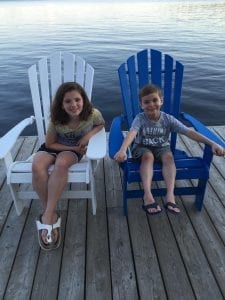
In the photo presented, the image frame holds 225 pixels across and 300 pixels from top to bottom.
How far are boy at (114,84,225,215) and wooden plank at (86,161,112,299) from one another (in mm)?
471

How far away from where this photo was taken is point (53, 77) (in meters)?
3.34

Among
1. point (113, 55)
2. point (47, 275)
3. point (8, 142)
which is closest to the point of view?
point (47, 275)

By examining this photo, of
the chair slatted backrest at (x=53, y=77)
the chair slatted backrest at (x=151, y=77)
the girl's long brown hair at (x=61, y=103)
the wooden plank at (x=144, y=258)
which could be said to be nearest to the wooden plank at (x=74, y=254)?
the wooden plank at (x=144, y=258)

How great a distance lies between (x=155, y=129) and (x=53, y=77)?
131cm

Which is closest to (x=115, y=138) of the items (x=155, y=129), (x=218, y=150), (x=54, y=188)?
(x=155, y=129)

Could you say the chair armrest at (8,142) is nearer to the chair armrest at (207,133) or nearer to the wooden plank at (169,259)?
the wooden plank at (169,259)

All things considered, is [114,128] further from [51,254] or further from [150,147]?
[51,254]

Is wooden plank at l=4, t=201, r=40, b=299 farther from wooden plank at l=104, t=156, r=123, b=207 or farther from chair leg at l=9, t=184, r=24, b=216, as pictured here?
wooden plank at l=104, t=156, r=123, b=207

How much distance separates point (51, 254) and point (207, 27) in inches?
688

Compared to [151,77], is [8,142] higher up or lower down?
lower down

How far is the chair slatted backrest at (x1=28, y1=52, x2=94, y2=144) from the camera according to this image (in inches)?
127

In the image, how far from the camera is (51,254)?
2.35 meters

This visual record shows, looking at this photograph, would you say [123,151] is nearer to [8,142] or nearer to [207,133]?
[207,133]

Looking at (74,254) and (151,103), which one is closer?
(74,254)
